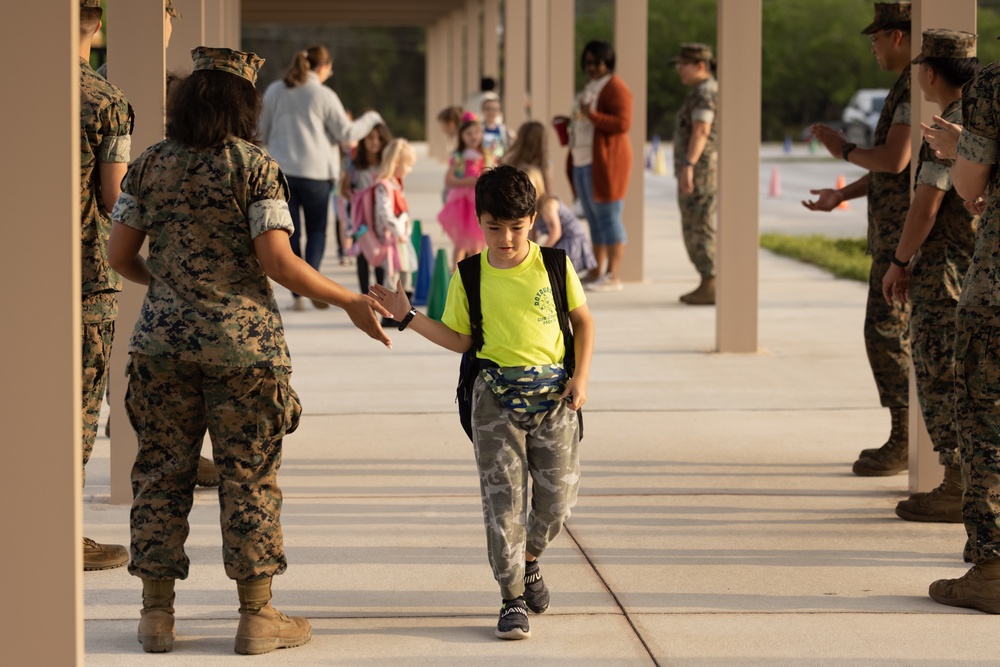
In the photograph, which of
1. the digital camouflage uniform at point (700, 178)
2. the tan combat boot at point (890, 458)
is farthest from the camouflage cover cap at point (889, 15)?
the digital camouflage uniform at point (700, 178)

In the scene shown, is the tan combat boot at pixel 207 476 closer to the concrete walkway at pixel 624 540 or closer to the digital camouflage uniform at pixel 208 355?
the concrete walkway at pixel 624 540

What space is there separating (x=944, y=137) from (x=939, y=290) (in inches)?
37.3

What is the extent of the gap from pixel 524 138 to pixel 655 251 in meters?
6.56

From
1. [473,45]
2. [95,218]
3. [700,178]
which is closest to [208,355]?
[95,218]

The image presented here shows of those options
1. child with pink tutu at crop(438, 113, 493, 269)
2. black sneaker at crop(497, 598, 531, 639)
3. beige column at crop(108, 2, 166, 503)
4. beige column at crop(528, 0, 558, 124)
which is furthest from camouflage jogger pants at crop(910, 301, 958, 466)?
beige column at crop(528, 0, 558, 124)

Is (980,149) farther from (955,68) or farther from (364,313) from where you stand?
(364,313)

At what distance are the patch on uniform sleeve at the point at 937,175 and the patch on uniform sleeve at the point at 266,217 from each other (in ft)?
8.94

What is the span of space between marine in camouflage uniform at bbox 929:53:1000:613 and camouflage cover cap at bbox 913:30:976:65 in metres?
0.99

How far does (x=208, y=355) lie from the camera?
4.39 meters

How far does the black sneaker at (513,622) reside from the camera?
4680 millimetres

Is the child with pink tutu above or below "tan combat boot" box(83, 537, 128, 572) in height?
above

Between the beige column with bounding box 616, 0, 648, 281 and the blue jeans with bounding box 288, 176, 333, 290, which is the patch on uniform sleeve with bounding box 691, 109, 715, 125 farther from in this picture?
the blue jeans with bounding box 288, 176, 333, 290

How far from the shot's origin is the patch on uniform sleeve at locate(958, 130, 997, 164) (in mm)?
4891

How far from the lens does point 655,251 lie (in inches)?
731
